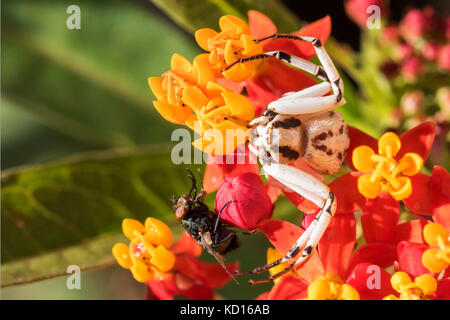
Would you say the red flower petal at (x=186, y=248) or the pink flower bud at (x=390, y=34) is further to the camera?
the pink flower bud at (x=390, y=34)

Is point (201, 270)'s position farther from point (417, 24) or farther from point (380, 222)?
point (417, 24)

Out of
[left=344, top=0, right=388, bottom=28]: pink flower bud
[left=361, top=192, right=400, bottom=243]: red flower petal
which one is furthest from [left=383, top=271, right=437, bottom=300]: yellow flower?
[left=344, top=0, right=388, bottom=28]: pink flower bud

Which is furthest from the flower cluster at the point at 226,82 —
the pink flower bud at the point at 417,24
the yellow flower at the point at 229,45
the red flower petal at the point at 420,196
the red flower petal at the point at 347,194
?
the pink flower bud at the point at 417,24

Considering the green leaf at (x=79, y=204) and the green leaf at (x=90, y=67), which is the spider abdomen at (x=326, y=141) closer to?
the green leaf at (x=79, y=204)

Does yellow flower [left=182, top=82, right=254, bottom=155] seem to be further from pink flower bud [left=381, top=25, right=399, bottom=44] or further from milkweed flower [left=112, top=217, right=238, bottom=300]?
pink flower bud [left=381, top=25, right=399, bottom=44]
